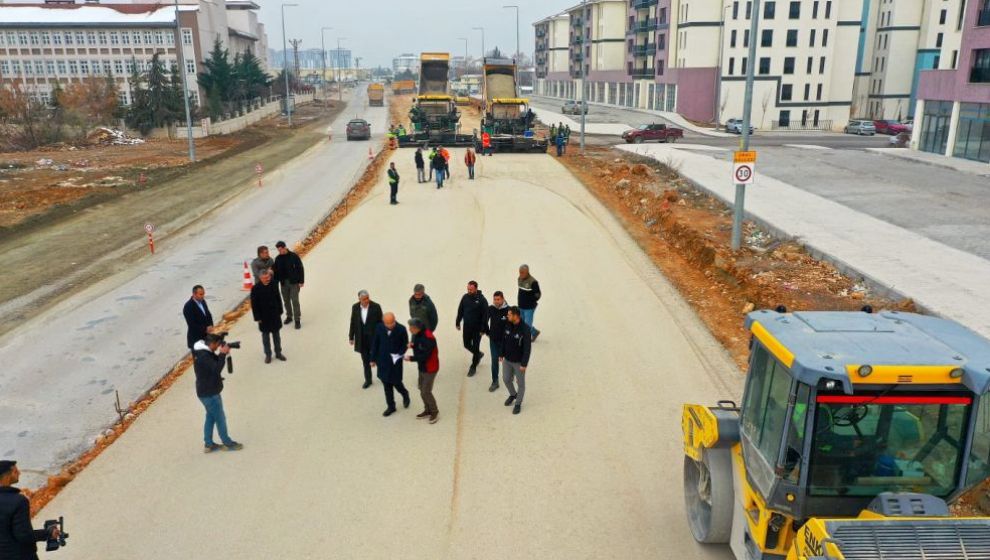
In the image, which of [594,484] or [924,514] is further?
[594,484]

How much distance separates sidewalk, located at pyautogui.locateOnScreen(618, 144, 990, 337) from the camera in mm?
13453

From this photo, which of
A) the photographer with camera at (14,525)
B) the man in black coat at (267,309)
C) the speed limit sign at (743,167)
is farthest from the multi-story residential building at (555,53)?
the photographer with camera at (14,525)

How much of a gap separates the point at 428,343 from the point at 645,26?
8034 centimetres

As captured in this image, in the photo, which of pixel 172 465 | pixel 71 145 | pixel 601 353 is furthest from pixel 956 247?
A: pixel 71 145

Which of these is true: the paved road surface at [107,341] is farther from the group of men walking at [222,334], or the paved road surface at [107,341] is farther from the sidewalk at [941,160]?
the sidewalk at [941,160]

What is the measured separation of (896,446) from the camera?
16.1 feet

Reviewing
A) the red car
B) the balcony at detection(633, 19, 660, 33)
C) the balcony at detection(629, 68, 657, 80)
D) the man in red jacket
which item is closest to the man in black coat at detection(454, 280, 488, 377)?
the man in red jacket

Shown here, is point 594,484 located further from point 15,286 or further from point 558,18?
point 558,18

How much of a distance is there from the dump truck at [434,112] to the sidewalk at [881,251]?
19226 mm

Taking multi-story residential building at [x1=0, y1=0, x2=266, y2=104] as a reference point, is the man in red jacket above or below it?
below

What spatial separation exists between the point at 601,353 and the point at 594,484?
408 centimetres

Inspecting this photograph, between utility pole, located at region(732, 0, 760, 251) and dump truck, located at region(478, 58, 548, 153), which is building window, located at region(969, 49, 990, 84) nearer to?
dump truck, located at region(478, 58, 548, 153)

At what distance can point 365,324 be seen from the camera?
1055 cm

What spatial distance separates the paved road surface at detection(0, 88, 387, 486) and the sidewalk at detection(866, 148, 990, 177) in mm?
29187
